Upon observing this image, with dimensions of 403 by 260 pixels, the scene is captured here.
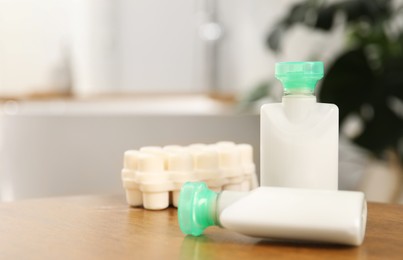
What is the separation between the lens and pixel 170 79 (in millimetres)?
2449

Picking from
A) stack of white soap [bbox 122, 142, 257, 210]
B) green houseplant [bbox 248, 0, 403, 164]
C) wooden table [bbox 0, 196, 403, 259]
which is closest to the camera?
wooden table [bbox 0, 196, 403, 259]

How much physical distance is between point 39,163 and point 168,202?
3.83 ft

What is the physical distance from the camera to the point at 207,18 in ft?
8.00

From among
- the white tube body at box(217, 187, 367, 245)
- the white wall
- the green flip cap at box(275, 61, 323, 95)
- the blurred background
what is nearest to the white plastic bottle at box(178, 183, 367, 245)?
the white tube body at box(217, 187, 367, 245)

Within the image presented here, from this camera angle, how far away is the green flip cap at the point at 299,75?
0.54 meters

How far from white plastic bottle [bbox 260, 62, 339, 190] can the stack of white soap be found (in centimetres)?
9

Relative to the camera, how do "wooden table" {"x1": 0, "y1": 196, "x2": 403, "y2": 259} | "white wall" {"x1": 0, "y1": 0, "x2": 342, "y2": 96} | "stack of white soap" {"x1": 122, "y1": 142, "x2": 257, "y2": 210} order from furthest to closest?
"white wall" {"x1": 0, "y1": 0, "x2": 342, "y2": 96} < "stack of white soap" {"x1": 122, "y1": 142, "x2": 257, "y2": 210} < "wooden table" {"x1": 0, "y1": 196, "x2": 403, "y2": 259}

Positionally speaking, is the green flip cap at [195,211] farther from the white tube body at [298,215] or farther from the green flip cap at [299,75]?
the green flip cap at [299,75]

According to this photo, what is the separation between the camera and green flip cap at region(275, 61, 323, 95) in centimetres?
54

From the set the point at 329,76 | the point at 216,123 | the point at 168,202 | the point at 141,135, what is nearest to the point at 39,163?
the point at 141,135

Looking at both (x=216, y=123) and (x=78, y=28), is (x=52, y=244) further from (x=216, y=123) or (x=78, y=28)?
(x=78, y=28)

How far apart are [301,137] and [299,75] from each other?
2.2 inches

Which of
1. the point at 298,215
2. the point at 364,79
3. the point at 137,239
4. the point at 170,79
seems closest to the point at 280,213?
the point at 298,215

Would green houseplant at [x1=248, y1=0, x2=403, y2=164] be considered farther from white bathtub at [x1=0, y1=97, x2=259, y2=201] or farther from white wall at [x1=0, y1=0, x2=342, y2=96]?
white wall at [x1=0, y1=0, x2=342, y2=96]
